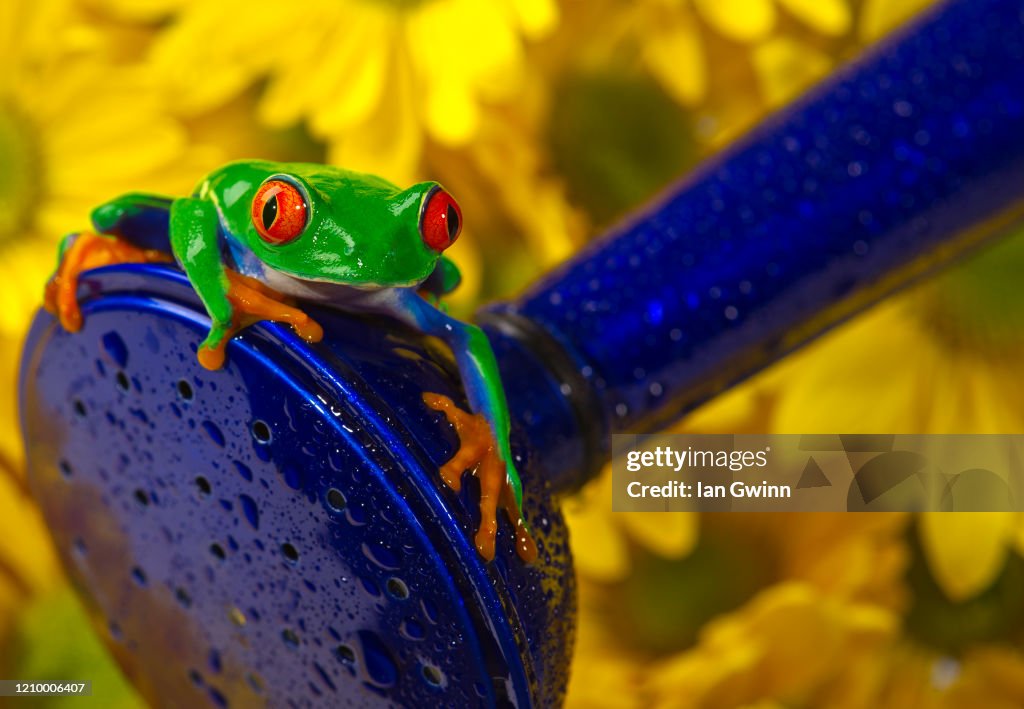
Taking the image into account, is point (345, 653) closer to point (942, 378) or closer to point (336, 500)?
point (336, 500)

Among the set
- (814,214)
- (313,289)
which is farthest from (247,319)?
(814,214)

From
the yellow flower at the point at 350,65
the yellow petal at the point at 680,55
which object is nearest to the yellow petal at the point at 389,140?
the yellow flower at the point at 350,65

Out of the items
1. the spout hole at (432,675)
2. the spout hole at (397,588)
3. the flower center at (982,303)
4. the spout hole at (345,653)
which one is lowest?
the spout hole at (432,675)

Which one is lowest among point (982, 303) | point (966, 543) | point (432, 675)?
point (432, 675)

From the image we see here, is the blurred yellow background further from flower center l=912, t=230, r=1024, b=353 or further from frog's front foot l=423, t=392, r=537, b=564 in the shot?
frog's front foot l=423, t=392, r=537, b=564

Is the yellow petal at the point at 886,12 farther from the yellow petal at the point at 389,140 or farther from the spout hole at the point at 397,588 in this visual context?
the spout hole at the point at 397,588

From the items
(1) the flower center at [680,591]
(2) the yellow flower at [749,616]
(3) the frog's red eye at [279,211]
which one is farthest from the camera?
(1) the flower center at [680,591]
